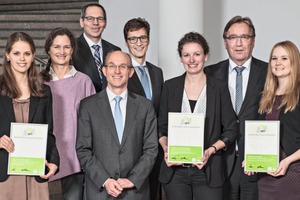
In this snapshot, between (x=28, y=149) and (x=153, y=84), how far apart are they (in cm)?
127

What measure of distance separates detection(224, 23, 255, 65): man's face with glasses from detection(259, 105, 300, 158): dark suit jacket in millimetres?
615

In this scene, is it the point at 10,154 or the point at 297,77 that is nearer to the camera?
the point at 10,154

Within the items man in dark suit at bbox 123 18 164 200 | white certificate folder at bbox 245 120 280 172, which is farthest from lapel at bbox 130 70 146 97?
white certificate folder at bbox 245 120 280 172

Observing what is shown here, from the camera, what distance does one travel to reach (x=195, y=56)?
3.93 m

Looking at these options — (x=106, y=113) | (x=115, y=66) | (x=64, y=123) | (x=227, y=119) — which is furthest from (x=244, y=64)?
(x=64, y=123)

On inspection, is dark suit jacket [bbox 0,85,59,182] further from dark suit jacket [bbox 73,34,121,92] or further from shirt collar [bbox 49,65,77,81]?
dark suit jacket [bbox 73,34,121,92]

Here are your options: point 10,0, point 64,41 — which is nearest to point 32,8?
point 10,0

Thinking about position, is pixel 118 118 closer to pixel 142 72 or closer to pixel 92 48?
pixel 142 72

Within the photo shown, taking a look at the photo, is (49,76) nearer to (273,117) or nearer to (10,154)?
(10,154)

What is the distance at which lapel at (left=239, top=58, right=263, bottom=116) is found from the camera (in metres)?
4.11

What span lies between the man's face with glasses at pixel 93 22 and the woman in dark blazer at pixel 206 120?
92cm

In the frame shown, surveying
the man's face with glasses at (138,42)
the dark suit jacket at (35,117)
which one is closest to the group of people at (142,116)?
the dark suit jacket at (35,117)

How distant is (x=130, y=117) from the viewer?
3.81 metres

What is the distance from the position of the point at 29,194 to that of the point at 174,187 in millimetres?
931
